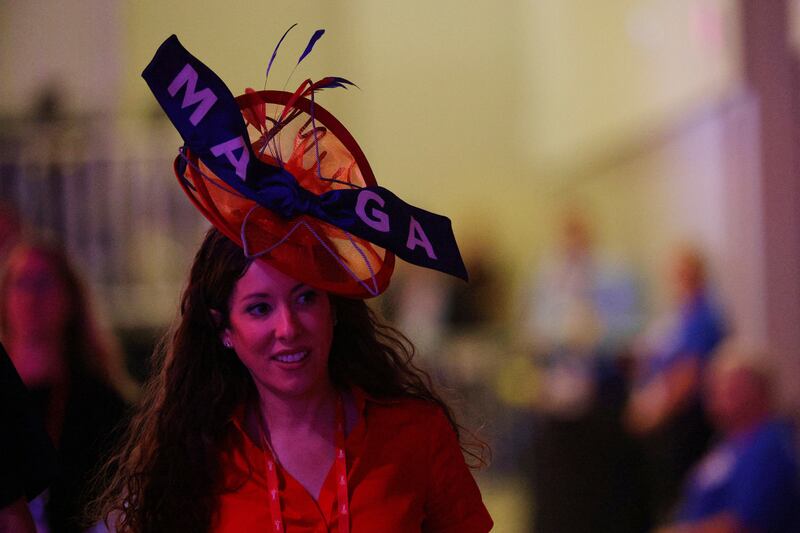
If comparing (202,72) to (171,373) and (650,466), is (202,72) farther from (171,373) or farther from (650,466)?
(650,466)

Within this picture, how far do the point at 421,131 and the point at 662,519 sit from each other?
13.2 feet

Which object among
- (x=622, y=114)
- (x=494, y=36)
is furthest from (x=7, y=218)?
(x=494, y=36)

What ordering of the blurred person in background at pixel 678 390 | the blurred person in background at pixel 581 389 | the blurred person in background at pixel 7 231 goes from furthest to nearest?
1. the blurred person in background at pixel 581 389
2. the blurred person in background at pixel 678 390
3. the blurred person in background at pixel 7 231

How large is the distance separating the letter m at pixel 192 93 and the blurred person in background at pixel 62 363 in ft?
3.04

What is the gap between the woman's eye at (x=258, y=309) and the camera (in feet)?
5.09

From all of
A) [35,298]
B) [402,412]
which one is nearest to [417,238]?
[402,412]

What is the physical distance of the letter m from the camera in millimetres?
1484

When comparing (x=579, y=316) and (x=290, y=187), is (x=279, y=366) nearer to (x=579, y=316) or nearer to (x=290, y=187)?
(x=290, y=187)

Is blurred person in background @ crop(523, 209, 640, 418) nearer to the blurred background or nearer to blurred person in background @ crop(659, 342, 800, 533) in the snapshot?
the blurred background

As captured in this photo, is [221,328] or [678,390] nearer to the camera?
[221,328]

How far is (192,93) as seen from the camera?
1.49 meters

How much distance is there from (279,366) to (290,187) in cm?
23

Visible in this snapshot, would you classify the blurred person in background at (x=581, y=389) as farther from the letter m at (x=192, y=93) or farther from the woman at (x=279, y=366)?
the letter m at (x=192, y=93)

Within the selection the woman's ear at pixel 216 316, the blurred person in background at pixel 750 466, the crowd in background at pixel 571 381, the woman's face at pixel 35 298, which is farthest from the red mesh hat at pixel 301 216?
the blurred person in background at pixel 750 466
